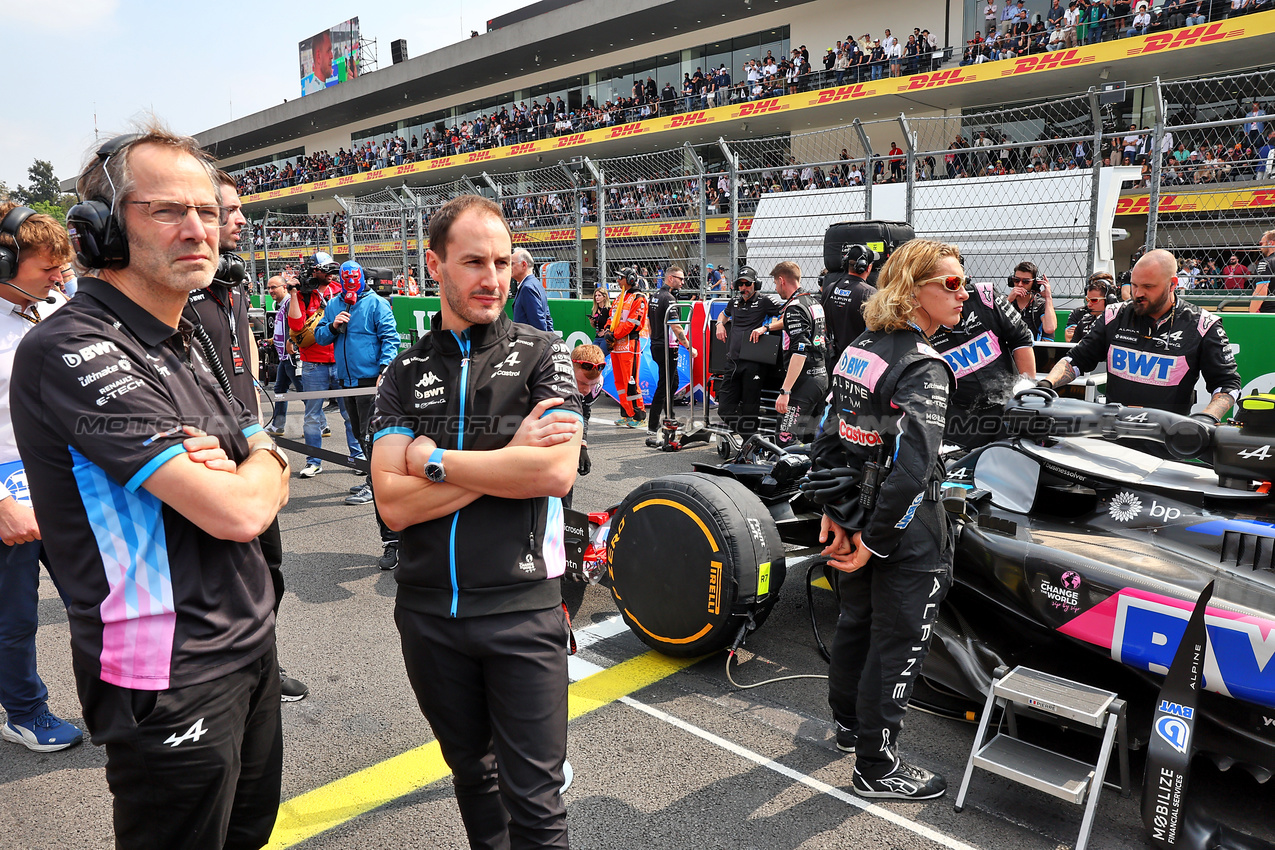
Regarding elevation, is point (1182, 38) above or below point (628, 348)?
above

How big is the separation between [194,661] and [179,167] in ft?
3.49

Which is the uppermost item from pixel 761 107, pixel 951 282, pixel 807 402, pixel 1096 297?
pixel 761 107

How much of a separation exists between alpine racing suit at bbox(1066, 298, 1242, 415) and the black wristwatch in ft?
14.3

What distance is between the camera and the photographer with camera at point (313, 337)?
24.9 feet

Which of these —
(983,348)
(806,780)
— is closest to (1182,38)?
(983,348)

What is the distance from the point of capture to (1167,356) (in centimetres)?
478

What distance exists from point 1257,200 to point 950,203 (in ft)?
14.5

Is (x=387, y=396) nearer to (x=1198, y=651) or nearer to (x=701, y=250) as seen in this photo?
(x=1198, y=651)

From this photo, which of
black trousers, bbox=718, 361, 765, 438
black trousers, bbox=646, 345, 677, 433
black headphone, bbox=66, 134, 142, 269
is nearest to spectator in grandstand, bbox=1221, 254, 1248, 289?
black trousers, bbox=718, 361, 765, 438

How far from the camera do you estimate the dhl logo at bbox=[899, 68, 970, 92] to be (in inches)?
820

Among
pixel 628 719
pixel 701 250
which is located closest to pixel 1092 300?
pixel 701 250

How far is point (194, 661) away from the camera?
5.51 feet

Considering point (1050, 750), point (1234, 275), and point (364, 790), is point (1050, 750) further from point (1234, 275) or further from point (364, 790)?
point (1234, 275)

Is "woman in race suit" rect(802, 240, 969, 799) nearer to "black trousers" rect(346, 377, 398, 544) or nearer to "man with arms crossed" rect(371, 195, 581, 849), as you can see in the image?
"man with arms crossed" rect(371, 195, 581, 849)
